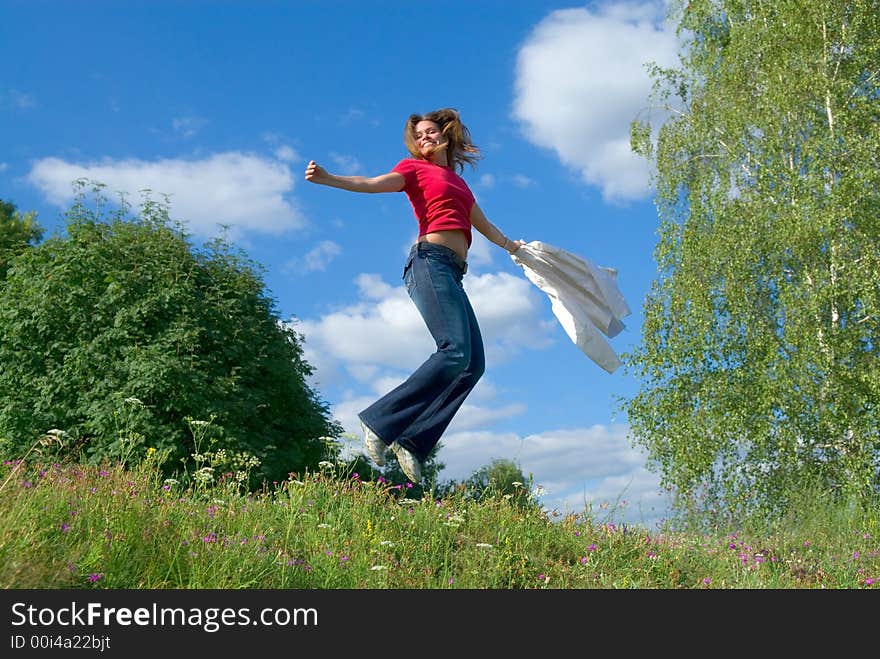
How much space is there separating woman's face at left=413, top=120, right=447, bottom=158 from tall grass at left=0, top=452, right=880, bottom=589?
99.2 inches

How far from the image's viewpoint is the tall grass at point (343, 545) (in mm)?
4105

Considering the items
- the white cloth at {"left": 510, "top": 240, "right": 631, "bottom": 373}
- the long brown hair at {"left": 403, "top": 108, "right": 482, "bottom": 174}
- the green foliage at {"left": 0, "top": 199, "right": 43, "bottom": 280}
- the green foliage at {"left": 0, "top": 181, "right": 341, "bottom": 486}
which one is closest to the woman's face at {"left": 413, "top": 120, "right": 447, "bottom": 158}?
the long brown hair at {"left": 403, "top": 108, "right": 482, "bottom": 174}

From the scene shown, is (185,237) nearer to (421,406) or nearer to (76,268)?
(76,268)

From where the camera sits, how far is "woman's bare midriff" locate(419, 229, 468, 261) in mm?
5328

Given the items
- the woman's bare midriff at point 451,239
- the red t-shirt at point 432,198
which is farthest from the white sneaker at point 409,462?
the red t-shirt at point 432,198

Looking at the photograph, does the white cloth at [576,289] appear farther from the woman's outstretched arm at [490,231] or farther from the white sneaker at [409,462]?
the white sneaker at [409,462]

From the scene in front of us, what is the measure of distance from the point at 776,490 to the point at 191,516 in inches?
395

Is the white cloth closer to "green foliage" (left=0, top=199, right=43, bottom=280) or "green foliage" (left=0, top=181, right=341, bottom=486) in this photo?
"green foliage" (left=0, top=181, right=341, bottom=486)

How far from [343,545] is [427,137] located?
2784 mm

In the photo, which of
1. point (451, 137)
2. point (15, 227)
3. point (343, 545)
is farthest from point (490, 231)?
point (15, 227)

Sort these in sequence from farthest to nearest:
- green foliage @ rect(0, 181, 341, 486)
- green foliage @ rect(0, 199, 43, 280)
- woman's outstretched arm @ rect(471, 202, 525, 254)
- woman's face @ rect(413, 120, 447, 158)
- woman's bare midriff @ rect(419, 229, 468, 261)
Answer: green foliage @ rect(0, 199, 43, 280) → green foliage @ rect(0, 181, 341, 486) → woman's outstretched arm @ rect(471, 202, 525, 254) → woman's face @ rect(413, 120, 447, 158) → woman's bare midriff @ rect(419, 229, 468, 261)

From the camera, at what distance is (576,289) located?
6.36 metres

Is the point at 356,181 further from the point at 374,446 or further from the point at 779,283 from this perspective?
the point at 779,283

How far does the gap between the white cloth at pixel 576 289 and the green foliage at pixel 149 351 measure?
5.99 m
